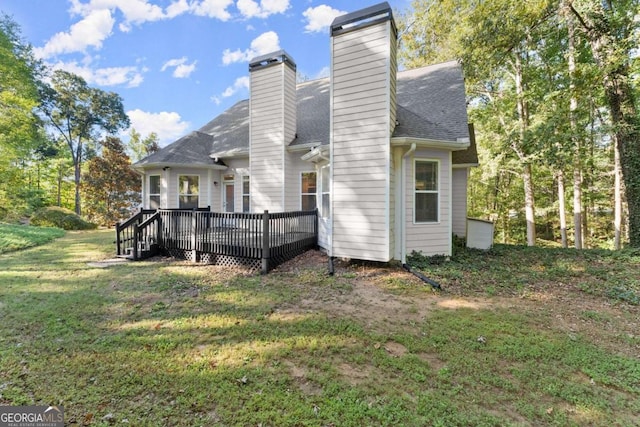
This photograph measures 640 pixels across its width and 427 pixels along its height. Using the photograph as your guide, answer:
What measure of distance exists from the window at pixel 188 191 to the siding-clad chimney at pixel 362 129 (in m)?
7.06

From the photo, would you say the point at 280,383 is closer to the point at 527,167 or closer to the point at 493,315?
the point at 493,315

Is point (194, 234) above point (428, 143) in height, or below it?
below

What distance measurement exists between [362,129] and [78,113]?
2681 centimetres

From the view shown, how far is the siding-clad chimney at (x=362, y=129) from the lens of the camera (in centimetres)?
618

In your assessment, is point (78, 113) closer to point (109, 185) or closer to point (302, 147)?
point (109, 185)

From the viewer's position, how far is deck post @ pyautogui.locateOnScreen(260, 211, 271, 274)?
633 cm

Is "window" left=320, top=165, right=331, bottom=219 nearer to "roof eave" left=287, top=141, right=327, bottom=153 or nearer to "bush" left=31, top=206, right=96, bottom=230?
"roof eave" left=287, top=141, right=327, bottom=153

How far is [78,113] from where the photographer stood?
73.1ft

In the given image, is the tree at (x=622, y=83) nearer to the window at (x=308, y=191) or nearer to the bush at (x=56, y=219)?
the window at (x=308, y=191)

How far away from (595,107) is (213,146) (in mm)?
16192

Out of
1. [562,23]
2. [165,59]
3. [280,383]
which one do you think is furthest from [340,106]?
[165,59]

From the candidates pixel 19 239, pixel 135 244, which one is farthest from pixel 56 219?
pixel 135 244

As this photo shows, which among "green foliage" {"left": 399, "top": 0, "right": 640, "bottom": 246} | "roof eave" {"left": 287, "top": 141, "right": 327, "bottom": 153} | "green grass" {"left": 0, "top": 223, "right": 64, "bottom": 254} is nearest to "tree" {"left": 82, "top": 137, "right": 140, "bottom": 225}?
"green grass" {"left": 0, "top": 223, "right": 64, "bottom": 254}

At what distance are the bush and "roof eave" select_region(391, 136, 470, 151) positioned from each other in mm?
19207
